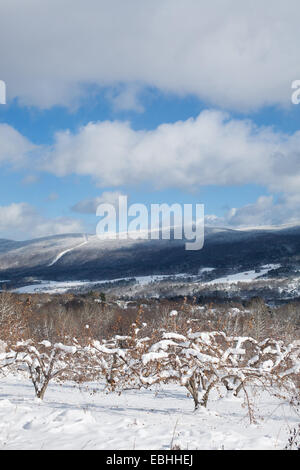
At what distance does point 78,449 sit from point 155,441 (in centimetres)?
179

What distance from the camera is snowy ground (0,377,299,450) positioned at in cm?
828

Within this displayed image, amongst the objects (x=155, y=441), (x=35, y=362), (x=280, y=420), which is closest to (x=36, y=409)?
(x=35, y=362)

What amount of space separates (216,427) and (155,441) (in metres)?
2.22

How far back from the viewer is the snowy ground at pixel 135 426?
828cm

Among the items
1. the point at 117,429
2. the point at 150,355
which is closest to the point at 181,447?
the point at 117,429

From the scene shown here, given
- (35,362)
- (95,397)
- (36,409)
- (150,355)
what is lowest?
(95,397)

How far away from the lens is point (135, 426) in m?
9.57

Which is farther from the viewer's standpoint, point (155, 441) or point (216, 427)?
point (216, 427)

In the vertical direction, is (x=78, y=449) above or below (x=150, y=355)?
below

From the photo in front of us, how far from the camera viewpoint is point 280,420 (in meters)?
12.3

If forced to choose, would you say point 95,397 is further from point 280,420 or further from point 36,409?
point 280,420
